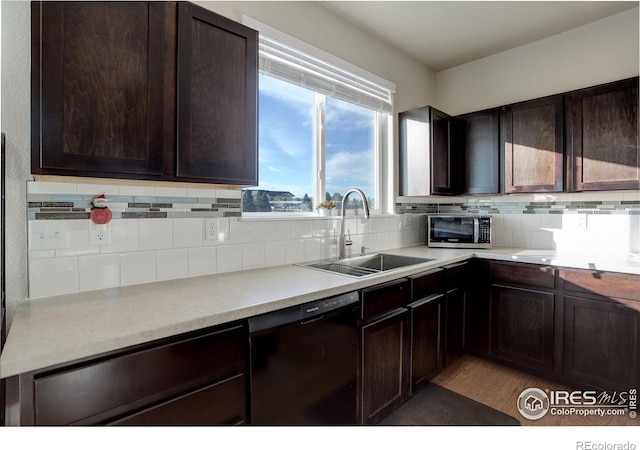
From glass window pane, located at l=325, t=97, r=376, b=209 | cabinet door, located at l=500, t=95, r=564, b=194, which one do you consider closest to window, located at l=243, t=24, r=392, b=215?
glass window pane, located at l=325, t=97, r=376, b=209

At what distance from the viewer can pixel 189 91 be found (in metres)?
1.36

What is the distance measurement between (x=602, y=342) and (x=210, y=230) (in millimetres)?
2478

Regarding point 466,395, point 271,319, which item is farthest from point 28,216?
point 466,395

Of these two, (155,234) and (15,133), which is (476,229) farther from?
(15,133)

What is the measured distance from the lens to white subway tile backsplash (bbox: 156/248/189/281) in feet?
5.23

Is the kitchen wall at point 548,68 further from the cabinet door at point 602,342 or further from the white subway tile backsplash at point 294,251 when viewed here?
the white subway tile backsplash at point 294,251

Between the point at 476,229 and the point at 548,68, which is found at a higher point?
the point at 548,68

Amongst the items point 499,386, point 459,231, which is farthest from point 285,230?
point 499,386

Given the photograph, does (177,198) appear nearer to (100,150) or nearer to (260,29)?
(100,150)

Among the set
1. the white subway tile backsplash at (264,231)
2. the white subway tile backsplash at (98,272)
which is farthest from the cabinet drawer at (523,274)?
the white subway tile backsplash at (98,272)

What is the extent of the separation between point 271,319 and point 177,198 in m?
0.82

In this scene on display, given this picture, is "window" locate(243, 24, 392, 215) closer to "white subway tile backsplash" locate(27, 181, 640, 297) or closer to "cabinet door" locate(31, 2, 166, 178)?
"white subway tile backsplash" locate(27, 181, 640, 297)

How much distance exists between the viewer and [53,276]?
1.33m

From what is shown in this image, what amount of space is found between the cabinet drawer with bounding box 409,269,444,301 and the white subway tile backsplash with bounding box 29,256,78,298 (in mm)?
1705
